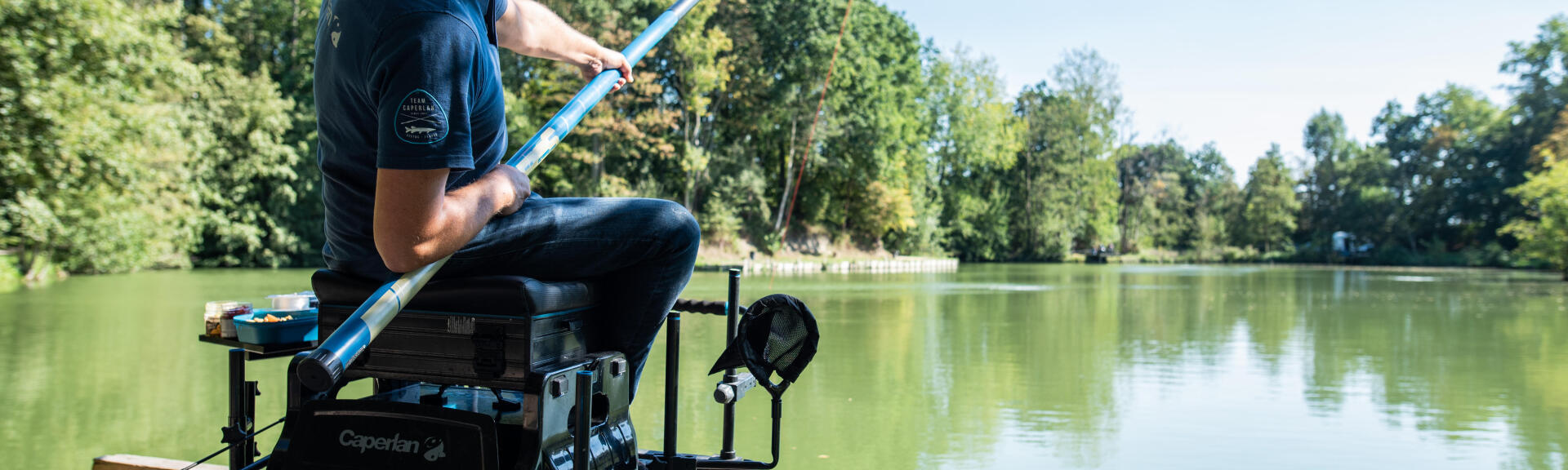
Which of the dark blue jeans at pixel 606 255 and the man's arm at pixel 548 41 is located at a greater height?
the man's arm at pixel 548 41

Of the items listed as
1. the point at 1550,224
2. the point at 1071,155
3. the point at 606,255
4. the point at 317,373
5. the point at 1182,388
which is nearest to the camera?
the point at 317,373

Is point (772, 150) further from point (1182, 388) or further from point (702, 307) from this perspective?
point (702, 307)

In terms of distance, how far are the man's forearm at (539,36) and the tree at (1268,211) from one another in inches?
1760

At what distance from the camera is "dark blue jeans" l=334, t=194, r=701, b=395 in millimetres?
1579

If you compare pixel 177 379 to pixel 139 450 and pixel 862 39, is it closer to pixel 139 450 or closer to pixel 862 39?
pixel 139 450

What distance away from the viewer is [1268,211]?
138 feet

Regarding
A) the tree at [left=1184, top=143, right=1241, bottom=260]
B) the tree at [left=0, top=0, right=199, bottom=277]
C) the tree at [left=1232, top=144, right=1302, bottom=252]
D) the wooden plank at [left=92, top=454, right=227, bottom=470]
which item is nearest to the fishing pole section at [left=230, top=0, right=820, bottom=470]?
the wooden plank at [left=92, top=454, right=227, bottom=470]

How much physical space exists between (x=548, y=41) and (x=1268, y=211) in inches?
1795

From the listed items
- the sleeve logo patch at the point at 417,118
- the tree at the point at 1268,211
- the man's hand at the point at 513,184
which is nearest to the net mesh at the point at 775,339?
the man's hand at the point at 513,184

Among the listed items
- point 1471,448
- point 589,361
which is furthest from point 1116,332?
point 589,361

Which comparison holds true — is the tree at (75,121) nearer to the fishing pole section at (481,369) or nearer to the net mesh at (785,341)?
the fishing pole section at (481,369)

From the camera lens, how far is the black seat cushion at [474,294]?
4.65 feet

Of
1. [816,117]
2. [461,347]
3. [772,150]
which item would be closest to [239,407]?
[461,347]

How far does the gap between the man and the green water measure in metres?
1.88
